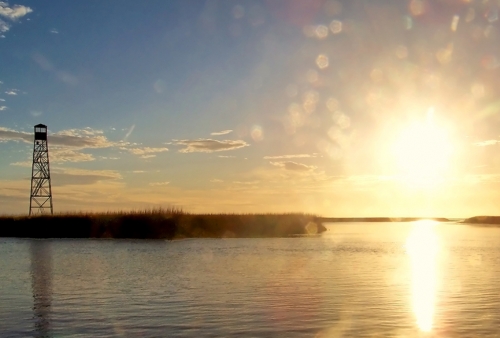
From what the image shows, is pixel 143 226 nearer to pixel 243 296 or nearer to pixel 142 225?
pixel 142 225

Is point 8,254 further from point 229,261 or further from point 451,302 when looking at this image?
point 451,302

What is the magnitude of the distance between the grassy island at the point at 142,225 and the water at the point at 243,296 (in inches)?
782

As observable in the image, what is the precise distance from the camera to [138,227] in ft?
197

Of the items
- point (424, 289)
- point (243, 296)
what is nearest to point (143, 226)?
point (243, 296)

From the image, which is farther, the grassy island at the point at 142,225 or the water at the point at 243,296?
the grassy island at the point at 142,225

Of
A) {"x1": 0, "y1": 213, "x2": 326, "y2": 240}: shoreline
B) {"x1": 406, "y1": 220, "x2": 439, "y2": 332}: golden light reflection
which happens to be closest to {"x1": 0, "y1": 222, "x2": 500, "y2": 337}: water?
{"x1": 406, "y1": 220, "x2": 439, "y2": 332}: golden light reflection

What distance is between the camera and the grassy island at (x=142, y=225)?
60.2 meters

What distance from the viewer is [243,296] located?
74.3 ft

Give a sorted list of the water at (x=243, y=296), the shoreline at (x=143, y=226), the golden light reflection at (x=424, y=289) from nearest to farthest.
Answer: the water at (x=243, y=296) → the golden light reflection at (x=424, y=289) → the shoreline at (x=143, y=226)

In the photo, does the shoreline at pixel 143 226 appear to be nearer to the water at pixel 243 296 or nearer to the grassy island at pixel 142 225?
the grassy island at pixel 142 225

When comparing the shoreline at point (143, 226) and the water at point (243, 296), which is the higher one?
the shoreline at point (143, 226)

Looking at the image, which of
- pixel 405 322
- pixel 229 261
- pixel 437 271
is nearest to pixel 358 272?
pixel 437 271

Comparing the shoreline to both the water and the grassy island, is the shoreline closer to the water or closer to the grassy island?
the grassy island

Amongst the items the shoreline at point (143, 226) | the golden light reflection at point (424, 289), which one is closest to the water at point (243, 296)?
the golden light reflection at point (424, 289)
